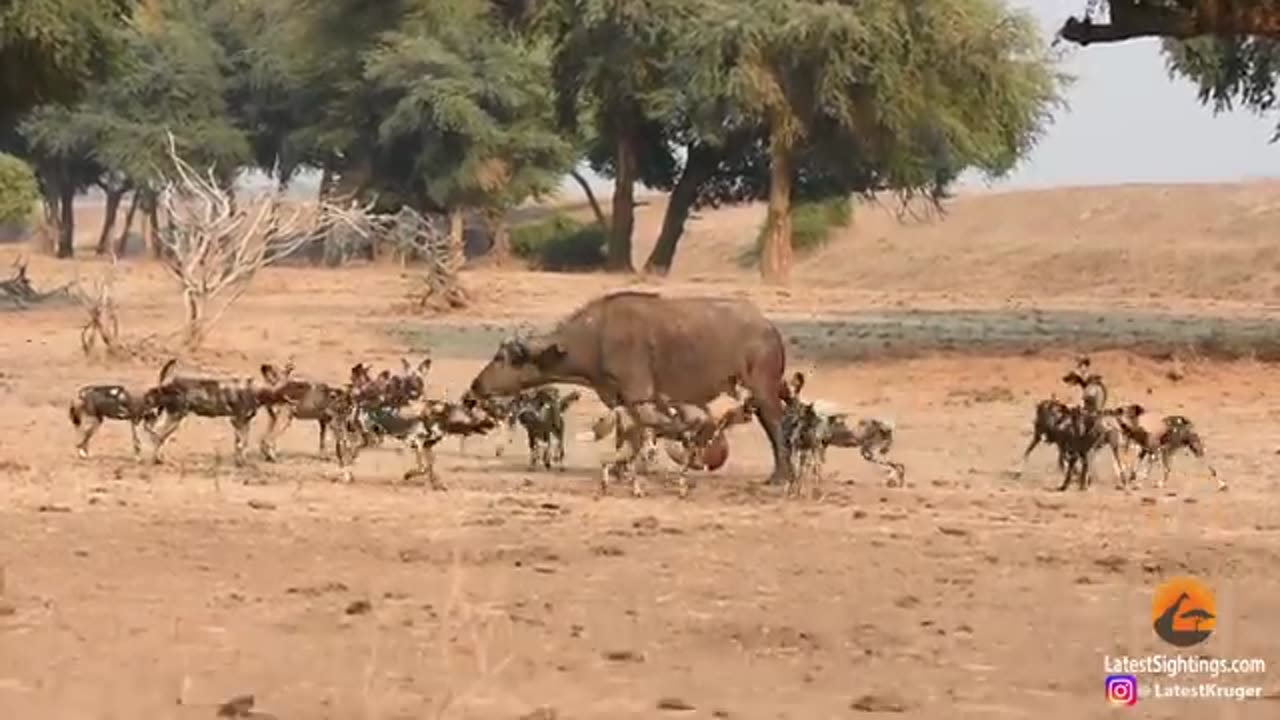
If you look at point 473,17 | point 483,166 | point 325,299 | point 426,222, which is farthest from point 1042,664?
point 483,166

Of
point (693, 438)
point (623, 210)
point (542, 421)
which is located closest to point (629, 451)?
point (693, 438)

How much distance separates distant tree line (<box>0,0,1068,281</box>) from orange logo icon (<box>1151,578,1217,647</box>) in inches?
845

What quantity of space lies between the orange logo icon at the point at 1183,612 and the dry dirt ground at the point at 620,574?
3.4 inches

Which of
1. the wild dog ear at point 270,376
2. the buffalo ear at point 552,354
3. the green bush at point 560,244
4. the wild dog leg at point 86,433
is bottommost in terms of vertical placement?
the wild dog leg at point 86,433

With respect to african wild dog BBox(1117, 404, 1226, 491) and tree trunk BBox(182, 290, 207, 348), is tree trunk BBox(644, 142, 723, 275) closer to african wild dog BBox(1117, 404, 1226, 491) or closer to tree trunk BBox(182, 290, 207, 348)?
tree trunk BBox(182, 290, 207, 348)

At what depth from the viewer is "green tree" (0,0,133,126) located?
29141mm

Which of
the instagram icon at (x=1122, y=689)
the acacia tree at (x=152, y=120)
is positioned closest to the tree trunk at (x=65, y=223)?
the acacia tree at (x=152, y=120)

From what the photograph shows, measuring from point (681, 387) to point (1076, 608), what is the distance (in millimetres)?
6409

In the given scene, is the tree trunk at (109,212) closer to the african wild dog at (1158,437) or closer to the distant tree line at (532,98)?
the distant tree line at (532,98)

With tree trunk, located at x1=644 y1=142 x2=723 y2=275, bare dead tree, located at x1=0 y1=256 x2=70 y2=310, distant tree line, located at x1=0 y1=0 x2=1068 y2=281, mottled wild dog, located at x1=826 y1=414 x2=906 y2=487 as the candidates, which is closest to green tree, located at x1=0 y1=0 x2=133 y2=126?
A: distant tree line, located at x1=0 y1=0 x2=1068 y2=281

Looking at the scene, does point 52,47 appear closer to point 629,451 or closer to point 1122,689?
point 629,451

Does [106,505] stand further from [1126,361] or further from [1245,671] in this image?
[1126,361]

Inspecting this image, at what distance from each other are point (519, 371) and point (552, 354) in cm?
31

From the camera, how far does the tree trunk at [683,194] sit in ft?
188
